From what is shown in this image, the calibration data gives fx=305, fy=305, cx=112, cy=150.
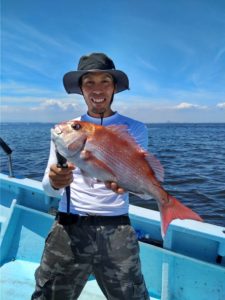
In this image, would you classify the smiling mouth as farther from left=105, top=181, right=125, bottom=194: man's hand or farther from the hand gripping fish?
left=105, top=181, right=125, bottom=194: man's hand

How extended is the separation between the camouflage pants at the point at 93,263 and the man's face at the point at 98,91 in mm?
1092

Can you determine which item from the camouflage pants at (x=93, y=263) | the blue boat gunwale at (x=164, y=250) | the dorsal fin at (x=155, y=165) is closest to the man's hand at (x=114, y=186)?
the dorsal fin at (x=155, y=165)

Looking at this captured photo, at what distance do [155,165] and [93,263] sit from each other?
109 cm

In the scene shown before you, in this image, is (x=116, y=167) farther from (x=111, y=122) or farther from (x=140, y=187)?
(x=111, y=122)

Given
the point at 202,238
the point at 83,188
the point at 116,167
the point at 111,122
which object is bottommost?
the point at 202,238

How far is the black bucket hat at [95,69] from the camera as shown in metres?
2.82

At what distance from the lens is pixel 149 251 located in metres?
3.82

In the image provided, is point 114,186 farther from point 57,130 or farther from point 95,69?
point 95,69

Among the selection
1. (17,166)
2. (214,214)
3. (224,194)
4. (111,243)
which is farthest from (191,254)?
(17,166)

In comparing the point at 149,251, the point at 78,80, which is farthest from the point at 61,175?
the point at 149,251

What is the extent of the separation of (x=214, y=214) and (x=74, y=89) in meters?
8.17

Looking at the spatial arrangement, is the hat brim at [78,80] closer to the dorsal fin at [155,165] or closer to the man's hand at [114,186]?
the dorsal fin at [155,165]

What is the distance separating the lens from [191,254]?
3611 mm

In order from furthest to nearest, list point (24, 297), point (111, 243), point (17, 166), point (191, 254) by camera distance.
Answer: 1. point (17, 166)
2. point (24, 297)
3. point (191, 254)
4. point (111, 243)
